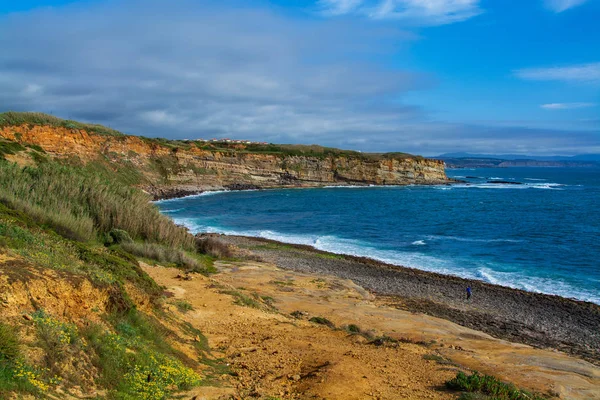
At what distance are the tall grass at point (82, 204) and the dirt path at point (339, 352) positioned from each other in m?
4.56

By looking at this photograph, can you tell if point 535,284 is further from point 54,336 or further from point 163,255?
point 54,336

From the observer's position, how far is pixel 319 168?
10794 cm

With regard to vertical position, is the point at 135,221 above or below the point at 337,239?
above

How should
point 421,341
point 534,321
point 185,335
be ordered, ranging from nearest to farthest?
1. point 185,335
2. point 421,341
3. point 534,321

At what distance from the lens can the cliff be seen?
67.9 metres

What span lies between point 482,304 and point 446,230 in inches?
911

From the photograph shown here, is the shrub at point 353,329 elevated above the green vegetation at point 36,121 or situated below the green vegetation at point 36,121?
below

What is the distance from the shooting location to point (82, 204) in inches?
799

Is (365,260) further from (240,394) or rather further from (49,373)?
(49,373)

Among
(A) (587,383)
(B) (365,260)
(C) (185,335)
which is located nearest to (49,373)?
(C) (185,335)

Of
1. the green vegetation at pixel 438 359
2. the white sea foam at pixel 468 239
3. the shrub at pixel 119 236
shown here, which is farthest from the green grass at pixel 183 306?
the white sea foam at pixel 468 239

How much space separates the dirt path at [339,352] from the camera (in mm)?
7891

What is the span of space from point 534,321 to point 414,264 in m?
11.5

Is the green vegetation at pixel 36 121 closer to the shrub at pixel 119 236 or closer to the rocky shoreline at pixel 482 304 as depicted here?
the rocky shoreline at pixel 482 304
